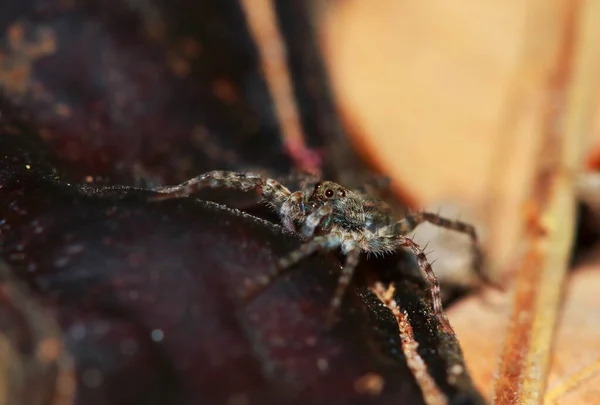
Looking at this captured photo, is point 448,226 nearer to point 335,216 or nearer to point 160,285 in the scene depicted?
point 335,216

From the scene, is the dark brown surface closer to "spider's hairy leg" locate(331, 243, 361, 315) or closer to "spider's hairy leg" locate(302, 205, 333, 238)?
"spider's hairy leg" locate(331, 243, 361, 315)

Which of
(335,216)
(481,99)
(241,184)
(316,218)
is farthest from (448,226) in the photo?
(481,99)

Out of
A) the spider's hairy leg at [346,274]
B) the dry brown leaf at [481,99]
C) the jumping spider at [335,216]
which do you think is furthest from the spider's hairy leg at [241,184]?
the dry brown leaf at [481,99]

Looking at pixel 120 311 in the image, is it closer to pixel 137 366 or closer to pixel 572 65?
pixel 137 366

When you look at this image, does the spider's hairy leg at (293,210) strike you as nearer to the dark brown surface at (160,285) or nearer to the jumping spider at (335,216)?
the jumping spider at (335,216)

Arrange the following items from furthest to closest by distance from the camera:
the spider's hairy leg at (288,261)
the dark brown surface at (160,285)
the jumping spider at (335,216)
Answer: the jumping spider at (335,216), the spider's hairy leg at (288,261), the dark brown surface at (160,285)

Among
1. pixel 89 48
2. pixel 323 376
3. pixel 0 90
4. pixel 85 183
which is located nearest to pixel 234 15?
pixel 89 48

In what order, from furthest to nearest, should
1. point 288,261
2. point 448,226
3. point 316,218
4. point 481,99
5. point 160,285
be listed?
point 481,99, point 448,226, point 316,218, point 288,261, point 160,285
